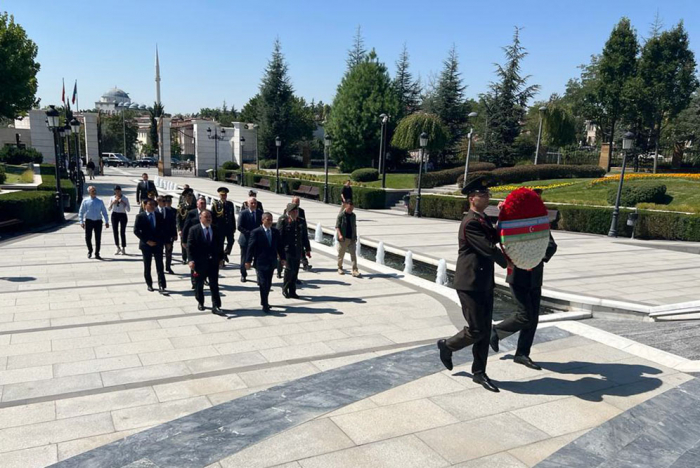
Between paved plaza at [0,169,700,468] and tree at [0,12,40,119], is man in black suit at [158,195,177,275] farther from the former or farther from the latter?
tree at [0,12,40,119]

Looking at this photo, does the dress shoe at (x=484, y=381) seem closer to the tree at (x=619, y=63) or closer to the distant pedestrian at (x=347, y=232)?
the distant pedestrian at (x=347, y=232)

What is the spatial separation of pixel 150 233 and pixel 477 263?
649cm

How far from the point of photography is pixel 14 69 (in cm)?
3591

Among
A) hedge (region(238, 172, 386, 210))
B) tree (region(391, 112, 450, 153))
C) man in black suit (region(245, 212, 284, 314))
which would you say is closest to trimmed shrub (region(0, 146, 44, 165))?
hedge (region(238, 172, 386, 210))

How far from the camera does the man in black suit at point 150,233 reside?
9.20 metres

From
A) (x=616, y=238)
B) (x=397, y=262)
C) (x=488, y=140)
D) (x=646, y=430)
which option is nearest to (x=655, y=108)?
(x=488, y=140)

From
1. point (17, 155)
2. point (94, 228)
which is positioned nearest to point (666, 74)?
point (94, 228)

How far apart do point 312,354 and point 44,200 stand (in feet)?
52.3

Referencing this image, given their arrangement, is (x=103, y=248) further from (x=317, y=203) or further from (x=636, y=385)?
(x=317, y=203)

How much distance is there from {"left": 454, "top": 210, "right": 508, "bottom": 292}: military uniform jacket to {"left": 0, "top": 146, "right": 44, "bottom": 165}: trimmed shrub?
51595 mm

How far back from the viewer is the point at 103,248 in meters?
14.1

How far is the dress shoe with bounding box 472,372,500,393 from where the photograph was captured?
5.36 meters

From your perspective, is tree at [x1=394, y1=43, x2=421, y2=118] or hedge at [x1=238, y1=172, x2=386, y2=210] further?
tree at [x1=394, y1=43, x2=421, y2=118]

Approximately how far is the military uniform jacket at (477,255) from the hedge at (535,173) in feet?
96.3
